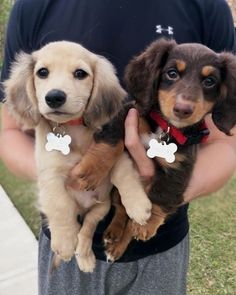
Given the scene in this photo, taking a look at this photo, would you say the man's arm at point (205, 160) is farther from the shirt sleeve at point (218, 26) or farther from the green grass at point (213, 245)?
the green grass at point (213, 245)

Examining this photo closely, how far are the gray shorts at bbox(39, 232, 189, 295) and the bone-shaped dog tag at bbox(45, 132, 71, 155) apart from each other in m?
0.48

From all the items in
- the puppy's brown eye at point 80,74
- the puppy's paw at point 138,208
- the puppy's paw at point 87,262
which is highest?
the puppy's brown eye at point 80,74

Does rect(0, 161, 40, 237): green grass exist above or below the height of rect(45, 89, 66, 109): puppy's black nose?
below

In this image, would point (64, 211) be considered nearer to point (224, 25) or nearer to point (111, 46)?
point (111, 46)

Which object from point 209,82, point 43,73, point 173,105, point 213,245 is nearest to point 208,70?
point 209,82

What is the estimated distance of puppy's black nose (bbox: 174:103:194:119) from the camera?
4.10ft

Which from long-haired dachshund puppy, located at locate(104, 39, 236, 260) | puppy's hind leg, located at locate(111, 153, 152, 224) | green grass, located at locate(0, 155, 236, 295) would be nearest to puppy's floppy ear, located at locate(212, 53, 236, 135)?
long-haired dachshund puppy, located at locate(104, 39, 236, 260)

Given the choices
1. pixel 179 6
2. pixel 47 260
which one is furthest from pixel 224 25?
pixel 47 260

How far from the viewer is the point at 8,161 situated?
164 centimetres

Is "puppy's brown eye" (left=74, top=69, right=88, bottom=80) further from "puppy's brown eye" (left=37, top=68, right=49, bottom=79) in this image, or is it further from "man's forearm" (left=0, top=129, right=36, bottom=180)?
"man's forearm" (left=0, top=129, right=36, bottom=180)

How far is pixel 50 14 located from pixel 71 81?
34 centimetres

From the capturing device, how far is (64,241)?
1.38 m

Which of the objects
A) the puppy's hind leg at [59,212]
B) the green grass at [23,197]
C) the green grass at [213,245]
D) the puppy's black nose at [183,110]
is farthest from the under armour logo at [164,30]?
the green grass at [23,197]

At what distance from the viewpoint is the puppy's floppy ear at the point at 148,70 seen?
1.38 meters
